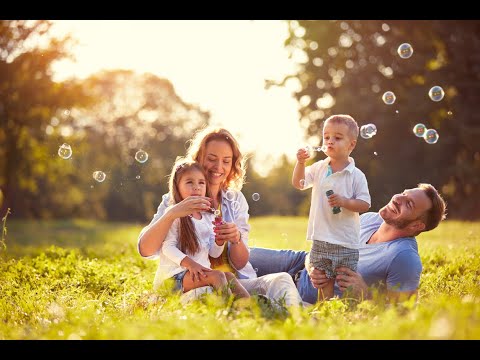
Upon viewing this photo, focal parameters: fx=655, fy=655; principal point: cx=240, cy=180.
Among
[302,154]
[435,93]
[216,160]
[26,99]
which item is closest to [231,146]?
[216,160]

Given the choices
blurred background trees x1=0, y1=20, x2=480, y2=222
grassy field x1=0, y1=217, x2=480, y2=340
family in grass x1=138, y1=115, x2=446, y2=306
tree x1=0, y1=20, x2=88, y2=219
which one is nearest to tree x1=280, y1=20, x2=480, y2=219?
blurred background trees x1=0, y1=20, x2=480, y2=222

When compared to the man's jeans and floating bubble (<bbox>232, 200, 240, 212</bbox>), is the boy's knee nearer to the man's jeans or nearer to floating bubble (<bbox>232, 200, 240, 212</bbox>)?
floating bubble (<bbox>232, 200, 240, 212</bbox>)

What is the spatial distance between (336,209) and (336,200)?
0.09 metres

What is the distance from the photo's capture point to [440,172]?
1647cm

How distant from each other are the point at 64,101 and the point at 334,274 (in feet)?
58.6

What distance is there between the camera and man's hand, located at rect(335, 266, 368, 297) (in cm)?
424

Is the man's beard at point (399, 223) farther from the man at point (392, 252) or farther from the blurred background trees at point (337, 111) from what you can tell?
the blurred background trees at point (337, 111)

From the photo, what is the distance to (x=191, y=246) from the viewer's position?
4.21 m

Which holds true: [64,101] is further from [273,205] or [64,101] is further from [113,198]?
[273,205]

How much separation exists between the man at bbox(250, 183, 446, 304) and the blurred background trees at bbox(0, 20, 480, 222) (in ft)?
29.0

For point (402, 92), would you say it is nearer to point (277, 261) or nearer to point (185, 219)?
point (277, 261)

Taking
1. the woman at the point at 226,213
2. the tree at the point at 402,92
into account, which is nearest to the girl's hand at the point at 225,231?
the woman at the point at 226,213

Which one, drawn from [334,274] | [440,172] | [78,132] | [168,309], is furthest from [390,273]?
[78,132]
